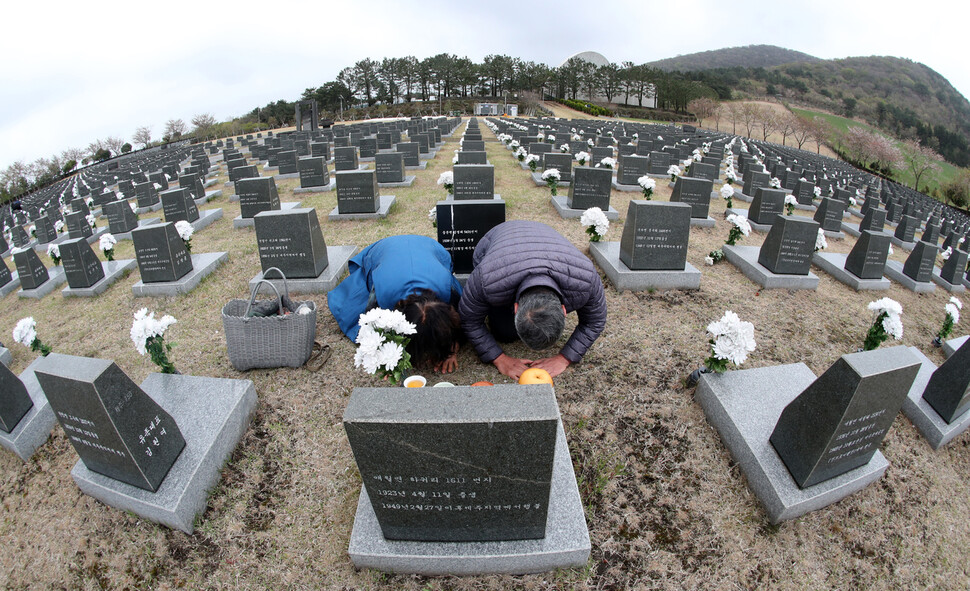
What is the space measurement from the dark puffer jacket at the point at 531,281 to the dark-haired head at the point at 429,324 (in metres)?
0.20

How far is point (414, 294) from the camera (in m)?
3.40

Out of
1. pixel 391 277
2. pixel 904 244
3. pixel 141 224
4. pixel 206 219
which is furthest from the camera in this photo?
pixel 904 244

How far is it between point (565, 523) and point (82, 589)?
286 centimetres

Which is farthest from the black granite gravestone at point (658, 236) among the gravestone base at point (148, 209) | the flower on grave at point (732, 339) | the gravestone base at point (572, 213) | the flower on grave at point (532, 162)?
the gravestone base at point (148, 209)

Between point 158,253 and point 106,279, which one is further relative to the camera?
point 106,279

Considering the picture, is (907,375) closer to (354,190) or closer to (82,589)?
(82,589)

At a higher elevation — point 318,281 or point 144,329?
point 144,329

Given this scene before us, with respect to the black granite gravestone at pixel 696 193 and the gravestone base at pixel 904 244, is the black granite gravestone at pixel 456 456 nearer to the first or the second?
the black granite gravestone at pixel 696 193

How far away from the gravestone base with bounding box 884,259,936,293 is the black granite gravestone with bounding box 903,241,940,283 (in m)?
0.08

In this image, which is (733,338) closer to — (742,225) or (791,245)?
(791,245)

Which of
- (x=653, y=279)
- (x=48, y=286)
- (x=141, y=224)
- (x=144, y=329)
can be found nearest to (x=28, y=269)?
(x=48, y=286)

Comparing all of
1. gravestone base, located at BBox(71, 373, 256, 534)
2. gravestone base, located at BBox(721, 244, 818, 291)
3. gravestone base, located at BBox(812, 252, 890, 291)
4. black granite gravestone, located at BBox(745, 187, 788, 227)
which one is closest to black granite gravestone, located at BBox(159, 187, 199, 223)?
gravestone base, located at BBox(71, 373, 256, 534)

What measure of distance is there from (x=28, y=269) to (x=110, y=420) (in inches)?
271

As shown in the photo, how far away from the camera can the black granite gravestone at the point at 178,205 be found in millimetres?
9195
